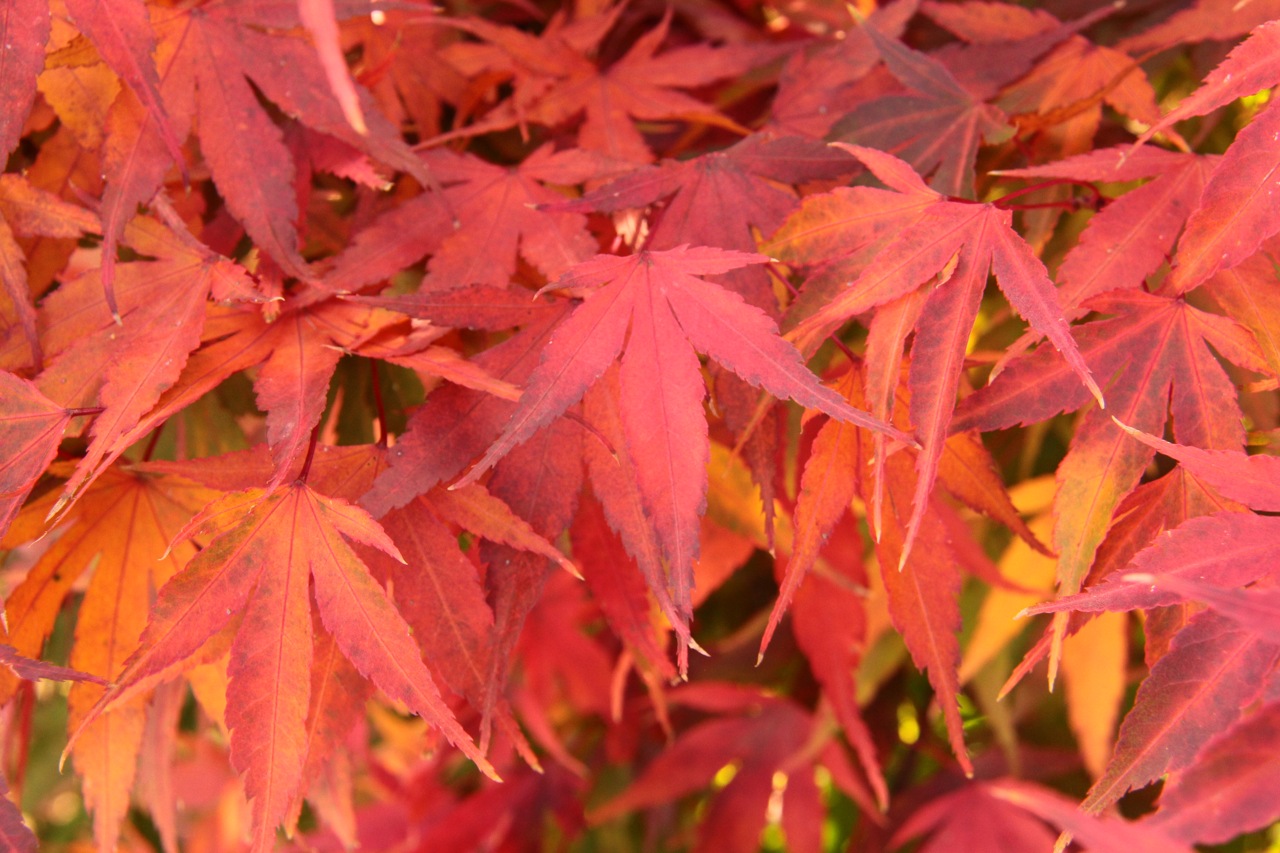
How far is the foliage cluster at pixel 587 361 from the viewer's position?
348mm

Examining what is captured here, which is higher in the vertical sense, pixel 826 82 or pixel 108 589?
pixel 826 82

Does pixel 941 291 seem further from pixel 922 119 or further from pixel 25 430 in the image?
pixel 25 430

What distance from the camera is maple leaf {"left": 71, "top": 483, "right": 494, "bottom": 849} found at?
36 cm

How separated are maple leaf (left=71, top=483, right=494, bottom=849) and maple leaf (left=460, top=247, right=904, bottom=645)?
2.7 inches

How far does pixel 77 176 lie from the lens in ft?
1.60

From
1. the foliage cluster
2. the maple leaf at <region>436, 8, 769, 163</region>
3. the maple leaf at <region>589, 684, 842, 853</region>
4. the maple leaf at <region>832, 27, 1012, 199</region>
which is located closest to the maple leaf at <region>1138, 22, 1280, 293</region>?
the foliage cluster

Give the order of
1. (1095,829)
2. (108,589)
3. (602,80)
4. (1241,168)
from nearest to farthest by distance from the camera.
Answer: (1095,829), (1241,168), (108,589), (602,80)

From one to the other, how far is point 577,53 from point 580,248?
18 cm

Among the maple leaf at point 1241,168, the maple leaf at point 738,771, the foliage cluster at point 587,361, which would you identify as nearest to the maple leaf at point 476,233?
the foliage cluster at point 587,361

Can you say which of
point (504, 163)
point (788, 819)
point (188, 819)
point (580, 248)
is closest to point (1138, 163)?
point (580, 248)

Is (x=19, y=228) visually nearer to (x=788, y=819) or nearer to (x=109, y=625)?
(x=109, y=625)

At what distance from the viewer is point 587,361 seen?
Answer: 1.19 ft

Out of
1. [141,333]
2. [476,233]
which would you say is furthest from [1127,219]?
[141,333]

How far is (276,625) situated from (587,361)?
161mm
